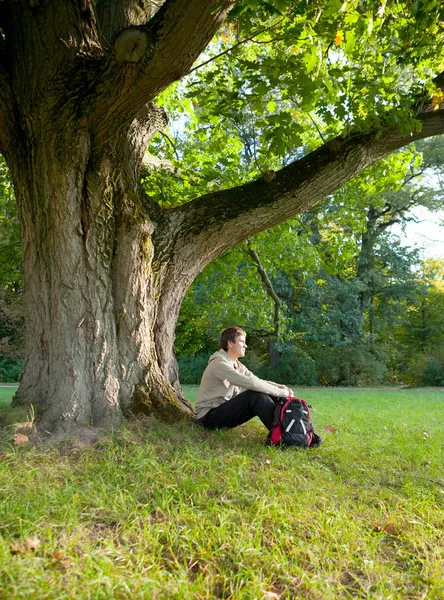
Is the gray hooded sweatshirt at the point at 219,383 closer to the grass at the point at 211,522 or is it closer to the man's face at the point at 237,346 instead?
the man's face at the point at 237,346

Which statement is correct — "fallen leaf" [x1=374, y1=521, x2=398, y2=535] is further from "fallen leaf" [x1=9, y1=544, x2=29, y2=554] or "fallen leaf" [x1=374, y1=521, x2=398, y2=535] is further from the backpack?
"fallen leaf" [x1=9, y1=544, x2=29, y2=554]

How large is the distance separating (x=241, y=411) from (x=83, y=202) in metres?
2.77

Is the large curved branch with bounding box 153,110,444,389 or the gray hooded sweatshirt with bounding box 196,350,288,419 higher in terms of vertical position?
the large curved branch with bounding box 153,110,444,389

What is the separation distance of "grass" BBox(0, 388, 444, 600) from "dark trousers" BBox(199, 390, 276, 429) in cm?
44

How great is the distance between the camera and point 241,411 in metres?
5.35

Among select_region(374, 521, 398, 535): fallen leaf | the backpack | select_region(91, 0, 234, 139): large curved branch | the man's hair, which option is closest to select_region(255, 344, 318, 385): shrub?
the man's hair

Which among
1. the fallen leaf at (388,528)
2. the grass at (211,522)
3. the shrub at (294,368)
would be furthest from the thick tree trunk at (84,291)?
the shrub at (294,368)

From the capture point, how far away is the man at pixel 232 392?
5254 millimetres

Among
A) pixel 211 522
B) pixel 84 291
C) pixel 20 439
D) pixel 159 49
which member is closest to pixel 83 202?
pixel 84 291

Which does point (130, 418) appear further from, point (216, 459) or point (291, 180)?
point (291, 180)

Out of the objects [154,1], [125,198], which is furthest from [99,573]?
[154,1]

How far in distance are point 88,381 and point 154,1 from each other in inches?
194

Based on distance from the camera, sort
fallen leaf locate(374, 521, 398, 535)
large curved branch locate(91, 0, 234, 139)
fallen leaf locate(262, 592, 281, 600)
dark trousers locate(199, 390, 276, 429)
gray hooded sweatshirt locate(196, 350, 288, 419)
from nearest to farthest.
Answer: fallen leaf locate(262, 592, 281, 600) < fallen leaf locate(374, 521, 398, 535) < large curved branch locate(91, 0, 234, 139) < dark trousers locate(199, 390, 276, 429) < gray hooded sweatshirt locate(196, 350, 288, 419)

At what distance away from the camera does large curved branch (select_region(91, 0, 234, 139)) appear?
163 inches
